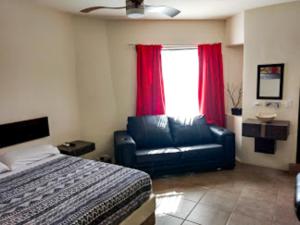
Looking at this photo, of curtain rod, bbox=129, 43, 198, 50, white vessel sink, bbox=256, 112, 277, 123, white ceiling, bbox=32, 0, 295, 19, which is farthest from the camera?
curtain rod, bbox=129, 43, 198, 50

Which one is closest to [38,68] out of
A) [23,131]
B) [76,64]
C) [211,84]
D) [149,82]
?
[76,64]

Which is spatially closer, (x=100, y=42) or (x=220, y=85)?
(x=100, y=42)

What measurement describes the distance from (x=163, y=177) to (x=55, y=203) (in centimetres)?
212

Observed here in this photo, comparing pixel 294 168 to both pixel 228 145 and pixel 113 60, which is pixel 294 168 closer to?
pixel 228 145

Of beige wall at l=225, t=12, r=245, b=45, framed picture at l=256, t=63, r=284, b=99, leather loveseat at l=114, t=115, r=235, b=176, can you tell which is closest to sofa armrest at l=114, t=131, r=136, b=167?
leather loveseat at l=114, t=115, r=235, b=176

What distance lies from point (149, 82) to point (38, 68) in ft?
6.12

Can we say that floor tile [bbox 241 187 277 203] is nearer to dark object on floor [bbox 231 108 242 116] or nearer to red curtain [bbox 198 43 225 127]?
dark object on floor [bbox 231 108 242 116]

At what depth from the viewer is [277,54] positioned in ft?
12.4

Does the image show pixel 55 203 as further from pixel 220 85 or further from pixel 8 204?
pixel 220 85

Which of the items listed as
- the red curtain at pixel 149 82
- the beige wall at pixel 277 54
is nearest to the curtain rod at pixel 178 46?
the red curtain at pixel 149 82

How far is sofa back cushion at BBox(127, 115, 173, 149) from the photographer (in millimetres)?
4094

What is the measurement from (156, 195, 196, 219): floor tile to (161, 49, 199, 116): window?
6.11ft

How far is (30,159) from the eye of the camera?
9.61ft

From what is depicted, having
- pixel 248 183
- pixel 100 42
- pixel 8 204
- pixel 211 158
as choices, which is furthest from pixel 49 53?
pixel 248 183
